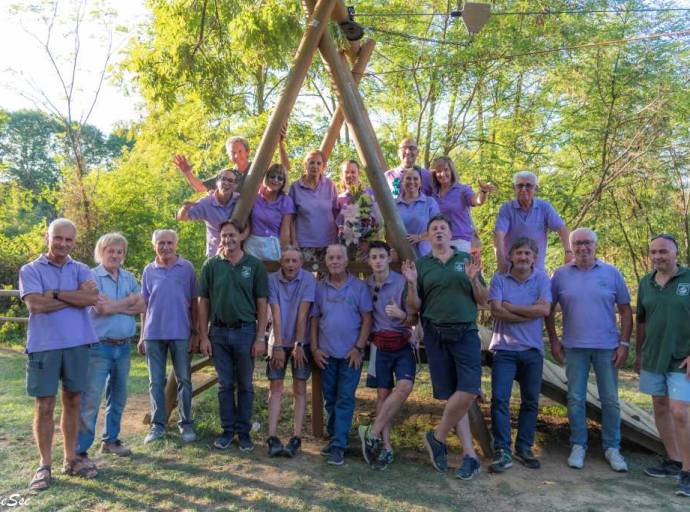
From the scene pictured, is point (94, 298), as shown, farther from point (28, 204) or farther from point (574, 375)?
point (28, 204)

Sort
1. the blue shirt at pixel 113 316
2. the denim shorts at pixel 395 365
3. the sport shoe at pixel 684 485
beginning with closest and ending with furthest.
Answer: the sport shoe at pixel 684 485 < the blue shirt at pixel 113 316 < the denim shorts at pixel 395 365

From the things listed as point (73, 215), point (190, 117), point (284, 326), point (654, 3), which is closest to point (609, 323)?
point (284, 326)

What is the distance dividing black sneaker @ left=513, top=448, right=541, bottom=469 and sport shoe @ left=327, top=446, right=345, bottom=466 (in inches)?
56.7

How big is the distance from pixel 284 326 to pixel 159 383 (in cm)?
118

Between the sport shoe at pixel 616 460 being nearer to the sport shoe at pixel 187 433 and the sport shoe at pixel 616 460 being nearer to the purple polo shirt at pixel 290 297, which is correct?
the purple polo shirt at pixel 290 297

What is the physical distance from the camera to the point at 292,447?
459 cm

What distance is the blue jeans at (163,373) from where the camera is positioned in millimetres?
4762

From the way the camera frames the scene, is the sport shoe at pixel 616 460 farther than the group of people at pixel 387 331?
Yes

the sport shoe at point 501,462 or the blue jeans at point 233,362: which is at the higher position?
the blue jeans at point 233,362

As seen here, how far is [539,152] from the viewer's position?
11453mm

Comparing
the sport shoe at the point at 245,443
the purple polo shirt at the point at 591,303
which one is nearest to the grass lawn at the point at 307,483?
the sport shoe at the point at 245,443

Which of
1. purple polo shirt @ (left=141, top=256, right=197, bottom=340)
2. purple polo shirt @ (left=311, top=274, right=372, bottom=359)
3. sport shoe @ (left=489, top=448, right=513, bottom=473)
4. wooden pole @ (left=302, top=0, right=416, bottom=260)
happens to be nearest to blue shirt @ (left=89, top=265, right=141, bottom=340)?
purple polo shirt @ (left=141, top=256, right=197, bottom=340)

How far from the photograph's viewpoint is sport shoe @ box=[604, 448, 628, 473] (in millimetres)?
4516

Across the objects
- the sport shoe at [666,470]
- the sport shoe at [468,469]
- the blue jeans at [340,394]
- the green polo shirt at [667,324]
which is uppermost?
the green polo shirt at [667,324]
